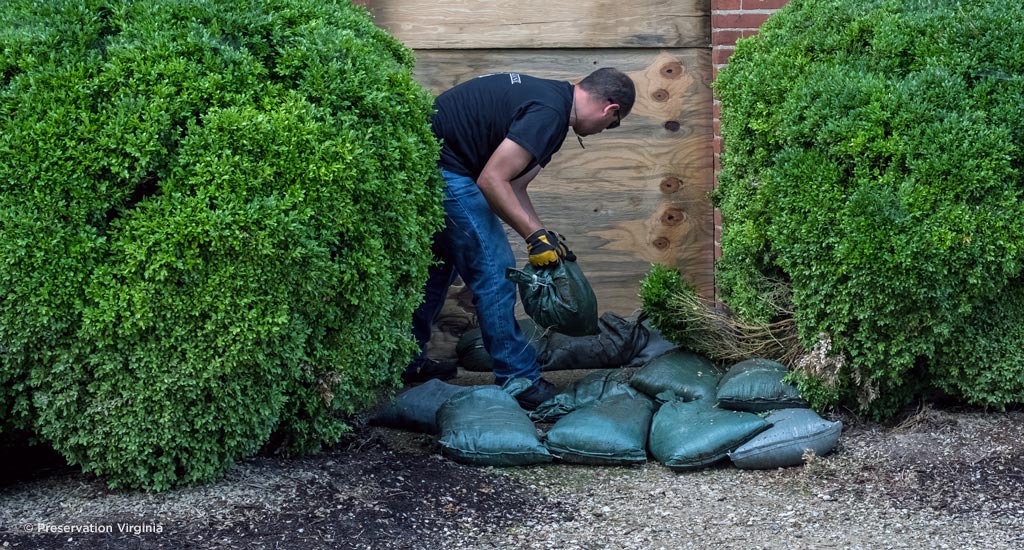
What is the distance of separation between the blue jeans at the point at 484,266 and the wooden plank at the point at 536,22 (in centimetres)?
129

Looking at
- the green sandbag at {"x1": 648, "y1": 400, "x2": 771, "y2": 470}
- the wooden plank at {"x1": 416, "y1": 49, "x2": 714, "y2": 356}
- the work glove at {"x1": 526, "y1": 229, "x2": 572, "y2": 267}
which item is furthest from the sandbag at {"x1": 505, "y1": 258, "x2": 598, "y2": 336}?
the wooden plank at {"x1": 416, "y1": 49, "x2": 714, "y2": 356}

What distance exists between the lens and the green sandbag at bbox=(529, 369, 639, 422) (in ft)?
15.5

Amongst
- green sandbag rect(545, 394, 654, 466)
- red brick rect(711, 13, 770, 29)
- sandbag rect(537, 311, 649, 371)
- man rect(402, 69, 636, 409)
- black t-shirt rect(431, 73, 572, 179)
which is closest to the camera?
green sandbag rect(545, 394, 654, 466)

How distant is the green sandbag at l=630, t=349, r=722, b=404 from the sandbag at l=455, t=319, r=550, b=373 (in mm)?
894

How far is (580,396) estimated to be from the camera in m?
4.83

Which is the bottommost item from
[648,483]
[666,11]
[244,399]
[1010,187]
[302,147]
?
[648,483]

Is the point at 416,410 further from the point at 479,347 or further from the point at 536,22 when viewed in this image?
the point at 536,22

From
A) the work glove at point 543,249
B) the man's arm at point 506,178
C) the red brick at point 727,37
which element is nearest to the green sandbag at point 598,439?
A: the work glove at point 543,249

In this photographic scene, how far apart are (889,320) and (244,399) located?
250 centimetres

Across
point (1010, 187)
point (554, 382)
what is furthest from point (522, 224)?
point (1010, 187)

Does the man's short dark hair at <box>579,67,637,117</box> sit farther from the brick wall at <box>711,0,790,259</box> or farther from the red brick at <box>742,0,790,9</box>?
the red brick at <box>742,0,790,9</box>

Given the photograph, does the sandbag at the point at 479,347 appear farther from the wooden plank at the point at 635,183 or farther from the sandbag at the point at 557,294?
the sandbag at the point at 557,294

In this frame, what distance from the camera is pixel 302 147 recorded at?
3373mm

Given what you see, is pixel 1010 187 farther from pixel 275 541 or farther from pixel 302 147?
pixel 275 541
